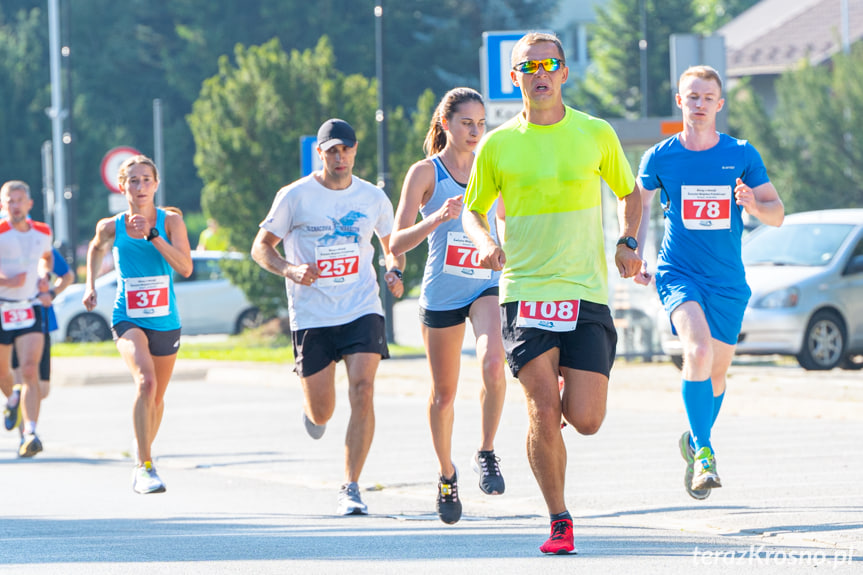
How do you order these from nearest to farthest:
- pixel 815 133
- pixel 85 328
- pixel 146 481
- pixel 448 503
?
1. pixel 448 503
2. pixel 146 481
3. pixel 85 328
4. pixel 815 133

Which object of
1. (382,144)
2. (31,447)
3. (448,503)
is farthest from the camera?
(382,144)

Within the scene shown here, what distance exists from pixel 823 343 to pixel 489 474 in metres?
9.95

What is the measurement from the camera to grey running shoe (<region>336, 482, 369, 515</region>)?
351 inches

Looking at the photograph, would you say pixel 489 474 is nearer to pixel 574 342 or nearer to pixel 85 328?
pixel 574 342

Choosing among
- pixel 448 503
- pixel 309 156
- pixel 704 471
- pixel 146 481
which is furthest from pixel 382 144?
pixel 704 471

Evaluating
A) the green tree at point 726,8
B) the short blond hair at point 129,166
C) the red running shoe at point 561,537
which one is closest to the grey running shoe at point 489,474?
the red running shoe at point 561,537

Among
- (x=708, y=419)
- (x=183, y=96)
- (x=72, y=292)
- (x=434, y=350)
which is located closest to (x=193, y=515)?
(x=434, y=350)

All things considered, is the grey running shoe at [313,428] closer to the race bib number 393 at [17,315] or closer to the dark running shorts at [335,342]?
the dark running shorts at [335,342]

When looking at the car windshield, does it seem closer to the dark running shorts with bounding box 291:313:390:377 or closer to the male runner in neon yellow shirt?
the dark running shorts with bounding box 291:313:390:377

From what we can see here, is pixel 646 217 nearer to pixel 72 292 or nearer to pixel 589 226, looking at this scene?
pixel 589 226

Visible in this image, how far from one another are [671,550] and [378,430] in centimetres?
660

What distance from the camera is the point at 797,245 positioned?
18.5 m

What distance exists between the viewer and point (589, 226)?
7039 mm

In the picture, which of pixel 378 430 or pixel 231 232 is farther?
pixel 231 232
